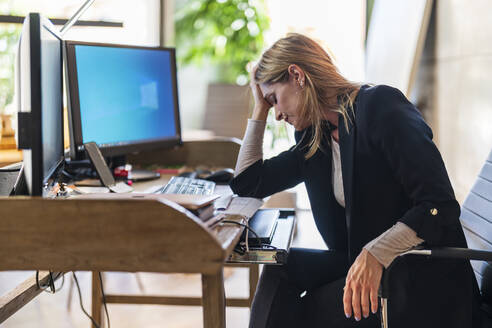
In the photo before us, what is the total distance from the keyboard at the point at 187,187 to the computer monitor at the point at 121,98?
11.9 inches

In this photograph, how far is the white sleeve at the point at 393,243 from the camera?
3.82ft

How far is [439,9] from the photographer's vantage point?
9.09ft

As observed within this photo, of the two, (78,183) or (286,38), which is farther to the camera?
(78,183)

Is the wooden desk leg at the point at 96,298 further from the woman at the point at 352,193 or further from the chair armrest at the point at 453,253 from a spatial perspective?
the chair armrest at the point at 453,253

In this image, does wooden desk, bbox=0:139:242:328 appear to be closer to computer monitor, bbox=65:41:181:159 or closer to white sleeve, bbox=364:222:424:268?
white sleeve, bbox=364:222:424:268

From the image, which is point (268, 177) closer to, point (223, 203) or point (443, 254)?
point (223, 203)

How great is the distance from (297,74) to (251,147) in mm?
294

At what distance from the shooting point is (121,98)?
189 centimetres

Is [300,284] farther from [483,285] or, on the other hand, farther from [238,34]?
[238,34]

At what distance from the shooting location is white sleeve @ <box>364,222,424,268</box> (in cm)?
117

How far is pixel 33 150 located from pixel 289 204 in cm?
191

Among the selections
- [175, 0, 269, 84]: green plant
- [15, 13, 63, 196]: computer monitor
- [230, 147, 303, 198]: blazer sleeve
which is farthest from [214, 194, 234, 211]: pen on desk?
[175, 0, 269, 84]: green plant

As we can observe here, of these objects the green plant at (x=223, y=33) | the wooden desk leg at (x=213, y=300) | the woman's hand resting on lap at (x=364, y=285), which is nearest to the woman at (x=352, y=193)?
the woman's hand resting on lap at (x=364, y=285)

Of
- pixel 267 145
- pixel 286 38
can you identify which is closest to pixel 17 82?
pixel 286 38
